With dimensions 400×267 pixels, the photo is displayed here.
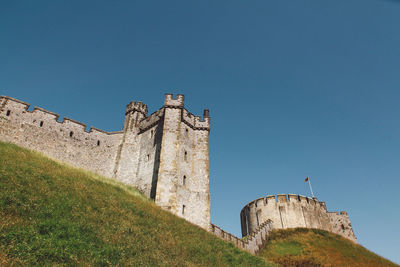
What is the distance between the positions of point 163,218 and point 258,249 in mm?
11409

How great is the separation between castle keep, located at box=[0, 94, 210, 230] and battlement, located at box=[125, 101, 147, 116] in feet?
2.16

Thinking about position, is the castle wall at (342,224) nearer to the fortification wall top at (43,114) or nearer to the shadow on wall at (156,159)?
the shadow on wall at (156,159)

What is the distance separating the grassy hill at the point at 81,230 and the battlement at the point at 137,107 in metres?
14.8

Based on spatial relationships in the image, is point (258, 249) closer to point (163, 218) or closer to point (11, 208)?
point (163, 218)

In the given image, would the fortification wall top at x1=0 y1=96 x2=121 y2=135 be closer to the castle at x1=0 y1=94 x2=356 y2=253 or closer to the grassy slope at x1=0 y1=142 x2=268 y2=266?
the castle at x1=0 y1=94 x2=356 y2=253

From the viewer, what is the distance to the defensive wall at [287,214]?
2980 cm

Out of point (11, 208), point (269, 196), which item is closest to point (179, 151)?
point (269, 196)

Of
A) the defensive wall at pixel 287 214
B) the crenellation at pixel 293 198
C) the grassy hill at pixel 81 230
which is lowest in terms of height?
the grassy hill at pixel 81 230

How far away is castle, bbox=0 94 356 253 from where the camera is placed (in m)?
23.7

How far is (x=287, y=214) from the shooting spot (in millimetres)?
30016

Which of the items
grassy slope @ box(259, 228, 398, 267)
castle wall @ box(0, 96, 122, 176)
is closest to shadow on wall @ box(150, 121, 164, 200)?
castle wall @ box(0, 96, 122, 176)

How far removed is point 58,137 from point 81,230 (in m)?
17.8

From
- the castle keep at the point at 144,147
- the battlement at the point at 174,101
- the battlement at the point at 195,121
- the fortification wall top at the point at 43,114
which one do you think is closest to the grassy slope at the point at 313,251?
the castle keep at the point at 144,147

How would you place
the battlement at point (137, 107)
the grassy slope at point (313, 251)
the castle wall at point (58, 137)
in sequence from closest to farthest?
the grassy slope at point (313, 251)
the castle wall at point (58, 137)
the battlement at point (137, 107)
